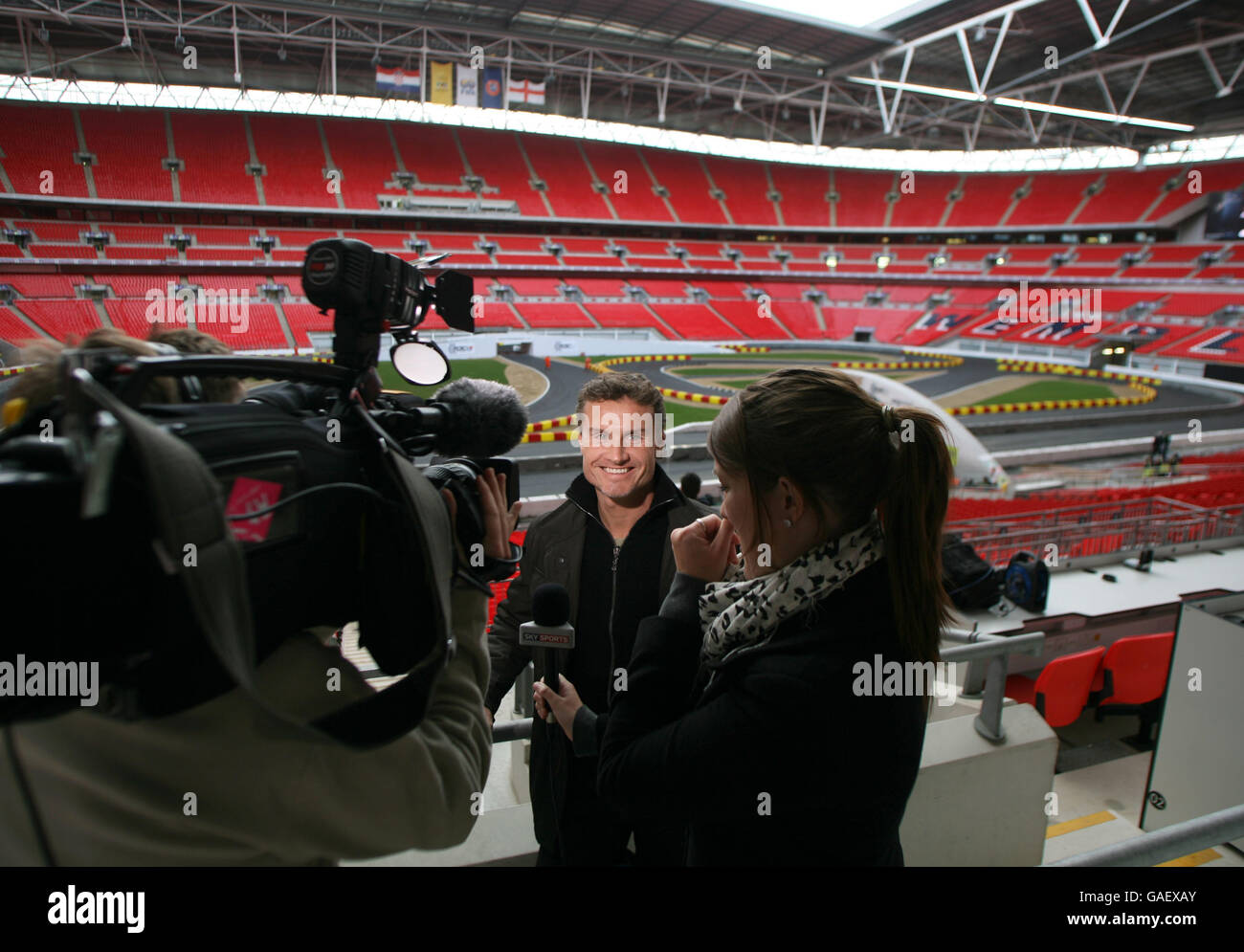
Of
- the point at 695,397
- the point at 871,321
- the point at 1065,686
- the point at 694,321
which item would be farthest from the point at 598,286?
the point at 1065,686

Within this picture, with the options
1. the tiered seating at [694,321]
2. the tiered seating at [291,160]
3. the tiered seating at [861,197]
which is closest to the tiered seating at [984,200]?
the tiered seating at [861,197]

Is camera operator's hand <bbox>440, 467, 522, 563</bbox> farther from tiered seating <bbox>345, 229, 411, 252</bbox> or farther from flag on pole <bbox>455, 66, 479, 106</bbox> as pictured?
tiered seating <bbox>345, 229, 411, 252</bbox>

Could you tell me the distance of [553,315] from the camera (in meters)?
29.4

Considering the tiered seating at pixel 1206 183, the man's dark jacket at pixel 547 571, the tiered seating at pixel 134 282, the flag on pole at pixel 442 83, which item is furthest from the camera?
the tiered seating at pixel 1206 183

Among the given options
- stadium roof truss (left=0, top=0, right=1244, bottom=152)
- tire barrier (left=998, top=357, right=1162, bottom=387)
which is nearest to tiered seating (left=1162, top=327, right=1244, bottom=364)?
tire barrier (left=998, top=357, right=1162, bottom=387)

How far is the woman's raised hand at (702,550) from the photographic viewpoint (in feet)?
4.37

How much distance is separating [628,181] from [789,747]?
136 ft

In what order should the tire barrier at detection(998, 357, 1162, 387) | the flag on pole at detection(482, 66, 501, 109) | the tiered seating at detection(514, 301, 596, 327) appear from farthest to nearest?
the tiered seating at detection(514, 301, 596, 327) → the flag on pole at detection(482, 66, 501, 109) → the tire barrier at detection(998, 357, 1162, 387)

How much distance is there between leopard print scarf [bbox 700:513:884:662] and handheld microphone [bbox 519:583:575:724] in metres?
0.36

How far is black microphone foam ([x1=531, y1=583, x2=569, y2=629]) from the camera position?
1.48 metres

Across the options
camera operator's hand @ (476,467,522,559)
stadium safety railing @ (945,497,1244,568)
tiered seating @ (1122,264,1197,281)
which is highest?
tiered seating @ (1122,264,1197,281)

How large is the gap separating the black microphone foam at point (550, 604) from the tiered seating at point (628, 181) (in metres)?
38.3

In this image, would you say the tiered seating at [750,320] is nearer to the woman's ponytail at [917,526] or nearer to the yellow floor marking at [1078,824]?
the yellow floor marking at [1078,824]
